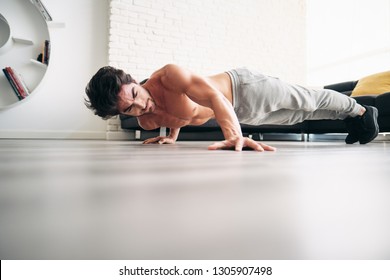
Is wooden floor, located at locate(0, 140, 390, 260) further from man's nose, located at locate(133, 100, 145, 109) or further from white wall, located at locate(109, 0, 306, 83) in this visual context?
white wall, located at locate(109, 0, 306, 83)

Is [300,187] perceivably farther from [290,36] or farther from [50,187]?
[290,36]

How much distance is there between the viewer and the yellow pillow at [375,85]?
9.65 feet

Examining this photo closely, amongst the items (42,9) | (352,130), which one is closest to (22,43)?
(42,9)

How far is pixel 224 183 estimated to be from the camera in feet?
1.32

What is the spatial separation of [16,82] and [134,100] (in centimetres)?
255

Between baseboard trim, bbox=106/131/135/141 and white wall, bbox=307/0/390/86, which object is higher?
white wall, bbox=307/0/390/86

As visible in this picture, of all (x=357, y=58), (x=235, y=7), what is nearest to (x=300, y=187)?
(x=235, y=7)

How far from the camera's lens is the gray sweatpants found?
1412mm

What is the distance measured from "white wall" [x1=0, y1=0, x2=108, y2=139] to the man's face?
2.24m

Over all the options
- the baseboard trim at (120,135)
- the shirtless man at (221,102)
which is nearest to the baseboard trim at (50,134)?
the baseboard trim at (120,135)

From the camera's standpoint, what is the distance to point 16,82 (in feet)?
10.1

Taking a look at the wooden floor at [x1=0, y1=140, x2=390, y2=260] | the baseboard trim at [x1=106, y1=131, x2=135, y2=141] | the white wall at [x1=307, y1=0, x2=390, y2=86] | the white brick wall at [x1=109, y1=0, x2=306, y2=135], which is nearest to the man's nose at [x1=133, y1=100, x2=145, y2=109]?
the wooden floor at [x1=0, y1=140, x2=390, y2=260]

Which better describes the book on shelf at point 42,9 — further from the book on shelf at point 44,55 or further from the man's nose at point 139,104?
the man's nose at point 139,104

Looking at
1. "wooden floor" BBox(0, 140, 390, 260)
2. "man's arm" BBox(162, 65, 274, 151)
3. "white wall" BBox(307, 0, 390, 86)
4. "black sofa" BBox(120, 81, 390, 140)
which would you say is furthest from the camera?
"white wall" BBox(307, 0, 390, 86)
